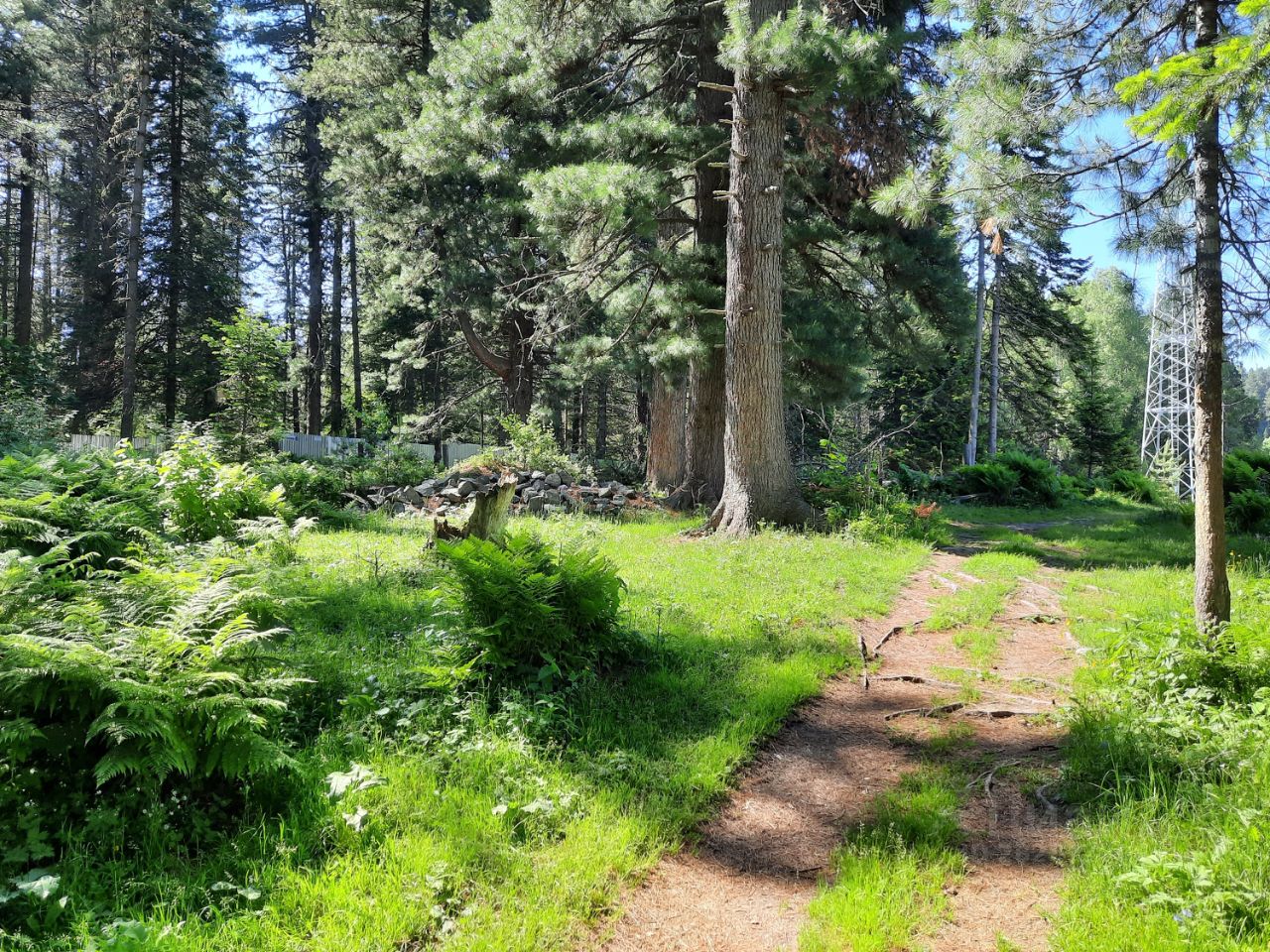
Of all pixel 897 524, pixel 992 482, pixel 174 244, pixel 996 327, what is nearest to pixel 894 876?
pixel 897 524

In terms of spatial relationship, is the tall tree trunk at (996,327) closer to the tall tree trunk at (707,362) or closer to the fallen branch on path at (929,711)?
the tall tree trunk at (707,362)

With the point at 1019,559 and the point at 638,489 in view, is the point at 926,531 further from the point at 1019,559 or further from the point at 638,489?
the point at 638,489

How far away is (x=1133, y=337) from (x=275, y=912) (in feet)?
176

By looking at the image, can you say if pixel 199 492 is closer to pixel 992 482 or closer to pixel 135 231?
pixel 992 482

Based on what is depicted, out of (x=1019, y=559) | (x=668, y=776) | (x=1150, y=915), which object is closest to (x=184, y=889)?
(x=668, y=776)

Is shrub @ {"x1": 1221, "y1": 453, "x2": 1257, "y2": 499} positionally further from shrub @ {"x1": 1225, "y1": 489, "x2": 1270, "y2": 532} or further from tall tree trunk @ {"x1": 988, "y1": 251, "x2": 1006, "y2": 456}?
tall tree trunk @ {"x1": 988, "y1": 251, "x2": 1006, "y2": 456}

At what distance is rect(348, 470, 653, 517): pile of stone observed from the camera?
39.8 ft

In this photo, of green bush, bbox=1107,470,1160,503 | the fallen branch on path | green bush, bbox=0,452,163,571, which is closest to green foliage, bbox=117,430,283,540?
green bush, bbox=0,452,163,571

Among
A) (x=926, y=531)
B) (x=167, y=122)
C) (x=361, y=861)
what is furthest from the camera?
(x=167, y=122)

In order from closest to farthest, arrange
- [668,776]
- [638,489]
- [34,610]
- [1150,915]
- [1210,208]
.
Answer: [1150,915] → [34,610] → [668,776] → [1210,208] → [638,489]

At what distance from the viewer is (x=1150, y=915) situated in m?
2.23

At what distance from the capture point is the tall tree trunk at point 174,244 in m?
22.5

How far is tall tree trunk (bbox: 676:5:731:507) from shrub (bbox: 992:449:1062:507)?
9.18 meters

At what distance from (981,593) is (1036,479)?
1180 cm
